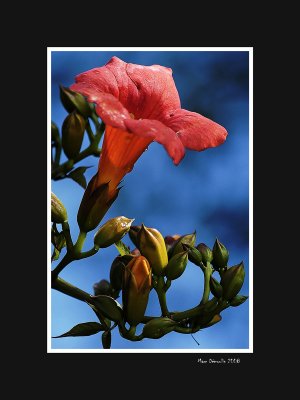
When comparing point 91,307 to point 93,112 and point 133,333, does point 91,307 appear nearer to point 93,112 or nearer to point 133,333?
point 133,333

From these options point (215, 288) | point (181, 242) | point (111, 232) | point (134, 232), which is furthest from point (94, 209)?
point (215, 288)

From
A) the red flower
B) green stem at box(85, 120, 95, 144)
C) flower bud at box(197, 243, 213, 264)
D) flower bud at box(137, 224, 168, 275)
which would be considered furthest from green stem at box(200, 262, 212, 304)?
green stem at box(85, 120, 95, 144)

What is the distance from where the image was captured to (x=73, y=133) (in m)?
1.44

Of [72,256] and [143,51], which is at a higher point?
[143,51]

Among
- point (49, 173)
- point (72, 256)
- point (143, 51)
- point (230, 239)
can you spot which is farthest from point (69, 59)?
point (230, 239)

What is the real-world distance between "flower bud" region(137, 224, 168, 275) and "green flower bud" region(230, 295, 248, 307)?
0.21m

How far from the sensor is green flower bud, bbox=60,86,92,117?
1.44 metres

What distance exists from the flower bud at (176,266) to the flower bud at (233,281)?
118 millimetres

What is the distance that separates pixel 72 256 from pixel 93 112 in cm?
35

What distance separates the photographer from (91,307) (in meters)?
1.57

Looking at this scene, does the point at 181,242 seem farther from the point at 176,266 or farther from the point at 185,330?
the point at 185,330

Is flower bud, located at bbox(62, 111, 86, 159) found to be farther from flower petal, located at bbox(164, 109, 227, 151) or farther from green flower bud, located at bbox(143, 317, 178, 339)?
green flower bud, located at bbox(143, 317, 178, 339)

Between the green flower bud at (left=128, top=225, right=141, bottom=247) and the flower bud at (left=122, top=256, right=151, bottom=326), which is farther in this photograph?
the green flower bud at (left=128, top=225, right=141, bottom=247)

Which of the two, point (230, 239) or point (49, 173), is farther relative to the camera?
point (230, 239)
